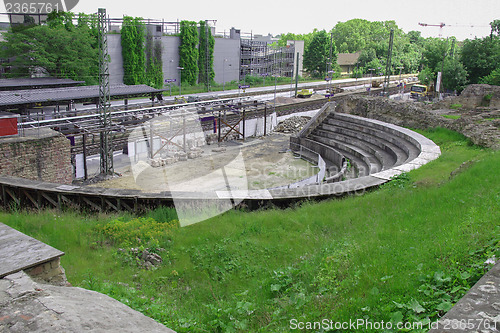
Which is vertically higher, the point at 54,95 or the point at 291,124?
the point at 54,95

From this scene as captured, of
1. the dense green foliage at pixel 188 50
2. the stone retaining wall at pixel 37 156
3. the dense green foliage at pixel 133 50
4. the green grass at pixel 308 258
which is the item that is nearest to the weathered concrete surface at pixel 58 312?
the green grass at pixel 308 258

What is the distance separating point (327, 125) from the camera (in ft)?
87.4

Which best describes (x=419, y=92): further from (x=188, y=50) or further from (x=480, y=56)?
(x=188, y=50)

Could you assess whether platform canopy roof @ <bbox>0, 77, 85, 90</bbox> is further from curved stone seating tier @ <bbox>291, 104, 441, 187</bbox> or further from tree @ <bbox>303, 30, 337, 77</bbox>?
tree @ <bbox>303, 30, 337, 77</bbox>

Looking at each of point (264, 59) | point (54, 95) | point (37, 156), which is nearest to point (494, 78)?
point (54, 95)

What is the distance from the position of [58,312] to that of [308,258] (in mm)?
4272

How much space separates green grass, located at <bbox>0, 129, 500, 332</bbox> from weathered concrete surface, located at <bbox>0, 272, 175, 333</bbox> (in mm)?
645

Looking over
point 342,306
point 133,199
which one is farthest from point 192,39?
point 342,306

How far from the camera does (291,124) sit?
34219mm

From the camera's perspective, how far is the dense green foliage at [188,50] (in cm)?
5531

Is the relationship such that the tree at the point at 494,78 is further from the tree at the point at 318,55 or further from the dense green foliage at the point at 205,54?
the tree at the point at 318,55

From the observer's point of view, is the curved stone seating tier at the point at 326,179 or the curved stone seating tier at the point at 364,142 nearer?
the curved stone seating tier at the point at 326,179

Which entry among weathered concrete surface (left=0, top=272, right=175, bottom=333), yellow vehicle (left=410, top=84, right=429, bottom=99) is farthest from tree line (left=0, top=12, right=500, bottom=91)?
weathered concrete surface (left=0, top=272, right=175, bottom=333)

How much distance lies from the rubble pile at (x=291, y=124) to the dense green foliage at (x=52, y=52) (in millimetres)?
21242
